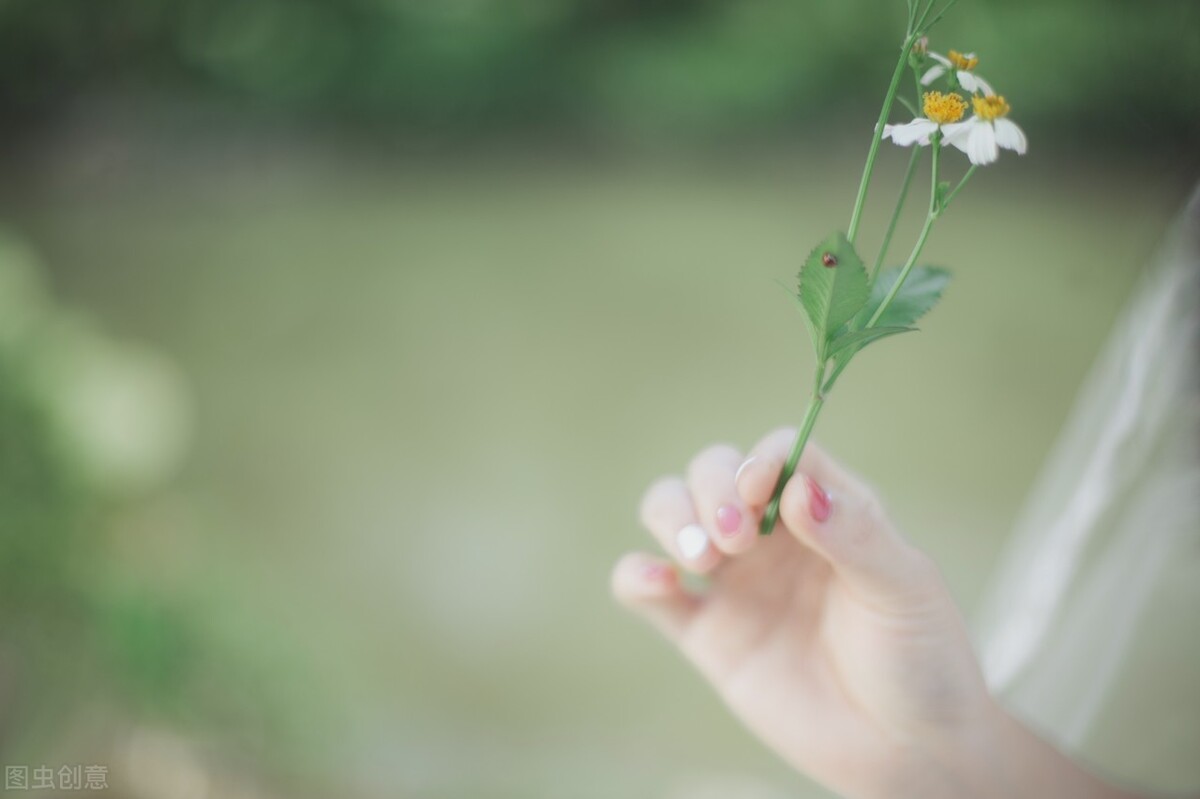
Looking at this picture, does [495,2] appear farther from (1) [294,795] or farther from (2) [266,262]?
(1) [294,795]

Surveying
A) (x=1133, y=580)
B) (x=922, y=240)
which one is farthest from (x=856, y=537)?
(x=1133, y=580)

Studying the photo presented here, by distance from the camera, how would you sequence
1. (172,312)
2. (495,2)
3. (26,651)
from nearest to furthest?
(26,651)
(172,312)
(495,2)

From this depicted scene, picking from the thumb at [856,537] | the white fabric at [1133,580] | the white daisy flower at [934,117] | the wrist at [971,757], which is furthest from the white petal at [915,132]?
the white fabric at [1133,580]

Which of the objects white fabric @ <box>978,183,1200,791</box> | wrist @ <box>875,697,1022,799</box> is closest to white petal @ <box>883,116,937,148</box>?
wrist @ <box>875,697,1022,799</box>

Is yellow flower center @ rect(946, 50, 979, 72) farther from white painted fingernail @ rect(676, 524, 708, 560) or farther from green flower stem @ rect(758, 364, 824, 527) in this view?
white painted fingernail @ rect(676, 524, 708, 560)

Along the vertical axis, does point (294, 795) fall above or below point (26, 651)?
below

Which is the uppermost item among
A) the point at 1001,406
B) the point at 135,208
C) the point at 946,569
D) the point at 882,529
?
the point at 135,208

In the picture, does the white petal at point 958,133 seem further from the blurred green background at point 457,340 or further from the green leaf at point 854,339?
the blurred green background at point 457,340

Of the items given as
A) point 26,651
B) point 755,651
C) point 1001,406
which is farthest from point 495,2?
point 755,651
